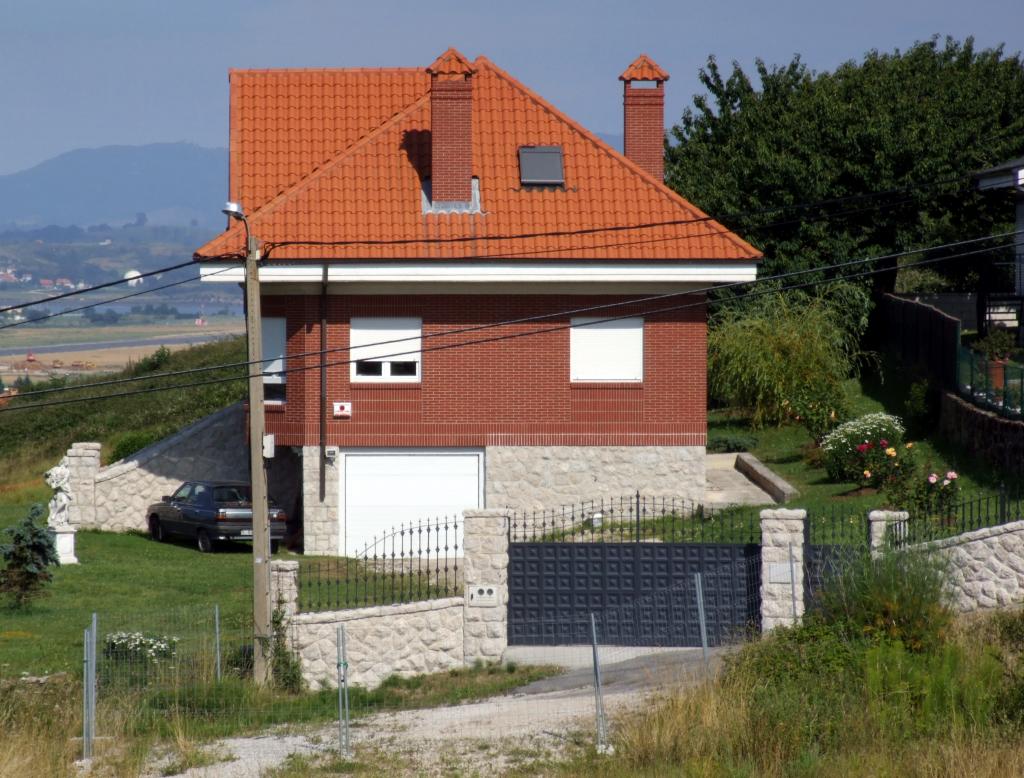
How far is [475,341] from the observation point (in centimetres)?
2984

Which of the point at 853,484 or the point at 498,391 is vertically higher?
the point at 498,391

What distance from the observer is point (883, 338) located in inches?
1706

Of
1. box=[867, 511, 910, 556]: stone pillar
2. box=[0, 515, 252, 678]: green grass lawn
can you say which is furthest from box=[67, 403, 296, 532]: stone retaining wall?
box=[867, 511, 910, 556]: stone pillar

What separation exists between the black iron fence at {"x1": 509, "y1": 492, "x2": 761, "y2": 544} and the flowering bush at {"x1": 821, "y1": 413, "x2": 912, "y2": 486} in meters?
2.09

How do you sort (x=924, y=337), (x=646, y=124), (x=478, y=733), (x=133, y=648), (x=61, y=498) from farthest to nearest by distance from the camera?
(x=924, y=337)
(x=646, y=124)
(x=61, y=498)
(x=133, y=648)
(x=478, y=733)

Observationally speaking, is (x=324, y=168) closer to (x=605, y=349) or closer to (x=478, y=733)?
(x=605, y=349)

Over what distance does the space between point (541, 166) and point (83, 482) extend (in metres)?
11.4

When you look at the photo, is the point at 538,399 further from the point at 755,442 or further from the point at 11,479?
the point at 11,479

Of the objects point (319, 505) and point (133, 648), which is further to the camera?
point (319, 505)

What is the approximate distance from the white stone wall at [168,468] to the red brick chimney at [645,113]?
1022cm

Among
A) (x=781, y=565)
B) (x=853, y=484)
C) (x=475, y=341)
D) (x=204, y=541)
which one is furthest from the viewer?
(x=204, y=541)

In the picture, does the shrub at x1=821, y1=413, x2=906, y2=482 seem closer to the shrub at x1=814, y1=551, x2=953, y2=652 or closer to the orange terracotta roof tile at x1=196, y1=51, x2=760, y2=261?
the orange terracotta roof tile at x1=196, y1=51, x2=760, y2=261

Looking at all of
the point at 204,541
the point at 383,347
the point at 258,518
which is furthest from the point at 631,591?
the point at 204,541

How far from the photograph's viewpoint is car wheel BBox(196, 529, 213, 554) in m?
29.9
